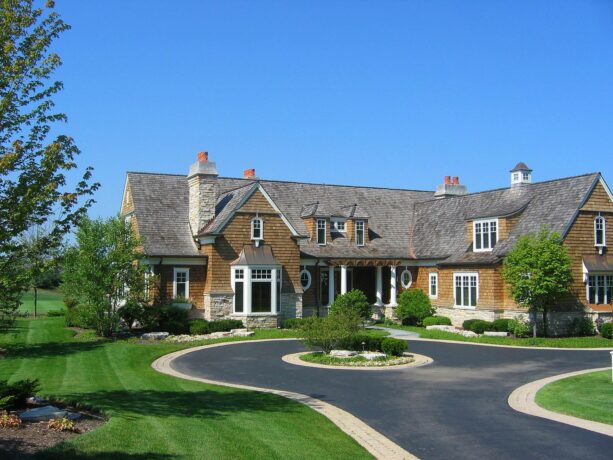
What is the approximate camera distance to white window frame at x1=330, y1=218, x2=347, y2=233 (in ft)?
140

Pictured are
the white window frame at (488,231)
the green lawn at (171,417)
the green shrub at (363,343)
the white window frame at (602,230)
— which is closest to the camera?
the green lawn at (171,417)

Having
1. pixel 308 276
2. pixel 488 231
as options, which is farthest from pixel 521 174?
pixel 308 276

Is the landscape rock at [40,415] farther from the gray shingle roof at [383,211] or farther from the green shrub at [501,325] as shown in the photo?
the green shrub at [501,325]

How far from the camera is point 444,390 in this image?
18234 millimetres

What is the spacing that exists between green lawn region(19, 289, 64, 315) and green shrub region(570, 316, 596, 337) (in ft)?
111

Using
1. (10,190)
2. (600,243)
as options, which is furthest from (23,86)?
(600,243)

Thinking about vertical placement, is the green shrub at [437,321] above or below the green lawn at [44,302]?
below

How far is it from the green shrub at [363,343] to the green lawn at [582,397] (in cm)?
760

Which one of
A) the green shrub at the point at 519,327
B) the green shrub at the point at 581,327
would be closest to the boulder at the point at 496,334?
the green shrub at the point at 519,327

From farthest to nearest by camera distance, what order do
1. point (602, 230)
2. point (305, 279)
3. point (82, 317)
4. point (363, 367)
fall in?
point (305, 279)
point (602, 230)
point (82, 317)
point (363, 367)

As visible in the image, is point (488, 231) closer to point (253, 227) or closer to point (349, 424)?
point (253, 227)

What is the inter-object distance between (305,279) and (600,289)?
54.7 ft

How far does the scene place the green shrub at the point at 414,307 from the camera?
39.3 meters

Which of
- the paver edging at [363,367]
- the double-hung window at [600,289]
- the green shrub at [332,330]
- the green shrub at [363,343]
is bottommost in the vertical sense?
the paver edging at [363,367]
